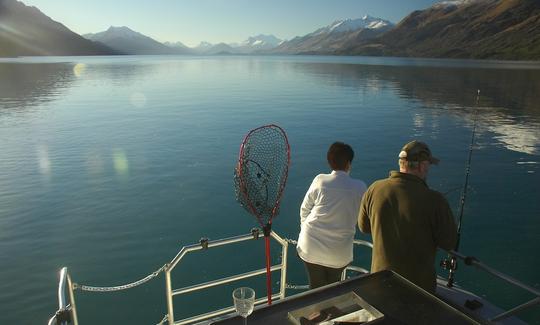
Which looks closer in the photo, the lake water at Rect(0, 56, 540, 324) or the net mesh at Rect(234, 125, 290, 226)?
the net mesh at Rect(234, 125, 290, 226)

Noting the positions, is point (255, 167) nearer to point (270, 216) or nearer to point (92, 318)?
point (270, 216)

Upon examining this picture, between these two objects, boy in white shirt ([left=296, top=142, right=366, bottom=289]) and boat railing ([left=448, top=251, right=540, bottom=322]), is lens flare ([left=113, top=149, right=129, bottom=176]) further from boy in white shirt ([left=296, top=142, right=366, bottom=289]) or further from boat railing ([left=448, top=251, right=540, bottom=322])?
boat railing ([left=448, top=251, right=540, bottom=322])

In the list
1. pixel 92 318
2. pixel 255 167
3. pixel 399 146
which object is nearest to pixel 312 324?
pixel 255 167

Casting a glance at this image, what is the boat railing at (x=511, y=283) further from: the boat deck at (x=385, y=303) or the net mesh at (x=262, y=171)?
the net mesh at (x=262, y=171)

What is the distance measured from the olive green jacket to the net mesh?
5.15ft

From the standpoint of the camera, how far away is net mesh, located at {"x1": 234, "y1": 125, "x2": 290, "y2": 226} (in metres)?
5.55

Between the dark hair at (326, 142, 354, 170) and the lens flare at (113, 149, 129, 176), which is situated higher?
the dark hair at (326, 142, 354, 170)

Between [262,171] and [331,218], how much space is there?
5.23 ft

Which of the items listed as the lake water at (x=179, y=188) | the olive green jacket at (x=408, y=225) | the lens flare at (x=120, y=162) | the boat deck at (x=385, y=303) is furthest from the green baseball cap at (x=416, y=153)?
the lens flare at (x=120, y=162)

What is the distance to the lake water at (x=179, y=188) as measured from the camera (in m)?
11.3

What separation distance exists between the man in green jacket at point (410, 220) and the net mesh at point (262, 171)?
63.3 inches

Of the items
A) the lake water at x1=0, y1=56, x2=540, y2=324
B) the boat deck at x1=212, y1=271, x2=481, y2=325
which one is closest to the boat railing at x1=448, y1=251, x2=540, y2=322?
the boat deck at x1=212, y1=271, x2=481, y2=325

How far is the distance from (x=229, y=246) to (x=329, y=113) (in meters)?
28.6

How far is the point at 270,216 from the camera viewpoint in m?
5.71
